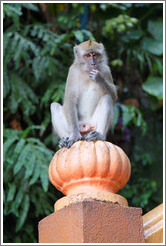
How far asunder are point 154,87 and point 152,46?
0.90 meters

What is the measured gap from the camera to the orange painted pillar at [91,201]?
89.4 inches

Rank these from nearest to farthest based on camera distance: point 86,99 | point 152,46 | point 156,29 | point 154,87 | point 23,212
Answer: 1. point 86,99
2. point 23,212
3. point 154,87
4. point 152,46
5. point 156,29

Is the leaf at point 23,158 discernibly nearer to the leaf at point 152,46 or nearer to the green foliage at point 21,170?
the green foliage at point 21,170

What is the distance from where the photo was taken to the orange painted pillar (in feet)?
7.45

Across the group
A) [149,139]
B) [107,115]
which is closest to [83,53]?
[107,115]

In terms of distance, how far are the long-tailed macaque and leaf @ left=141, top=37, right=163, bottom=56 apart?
3.18 metres

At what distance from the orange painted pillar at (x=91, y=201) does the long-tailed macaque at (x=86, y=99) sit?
0.90 metres

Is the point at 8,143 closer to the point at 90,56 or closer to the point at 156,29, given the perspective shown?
the point at 90,56

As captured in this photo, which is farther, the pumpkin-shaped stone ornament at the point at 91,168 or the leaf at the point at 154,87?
the leaf at the point at 154,87

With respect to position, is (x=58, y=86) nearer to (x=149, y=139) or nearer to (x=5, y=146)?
(x=5, y=146)

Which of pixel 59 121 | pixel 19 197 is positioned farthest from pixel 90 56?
pixel 19 197

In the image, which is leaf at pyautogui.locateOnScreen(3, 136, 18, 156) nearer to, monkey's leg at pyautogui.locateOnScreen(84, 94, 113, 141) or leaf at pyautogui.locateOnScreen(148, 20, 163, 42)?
monkey's leg at pyautogui.locateOnScreen(84, 94, 113, 141)

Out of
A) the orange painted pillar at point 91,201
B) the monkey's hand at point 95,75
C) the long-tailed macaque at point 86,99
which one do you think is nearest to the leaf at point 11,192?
the long-tailed macaque at point 86,99

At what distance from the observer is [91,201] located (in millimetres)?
2322
